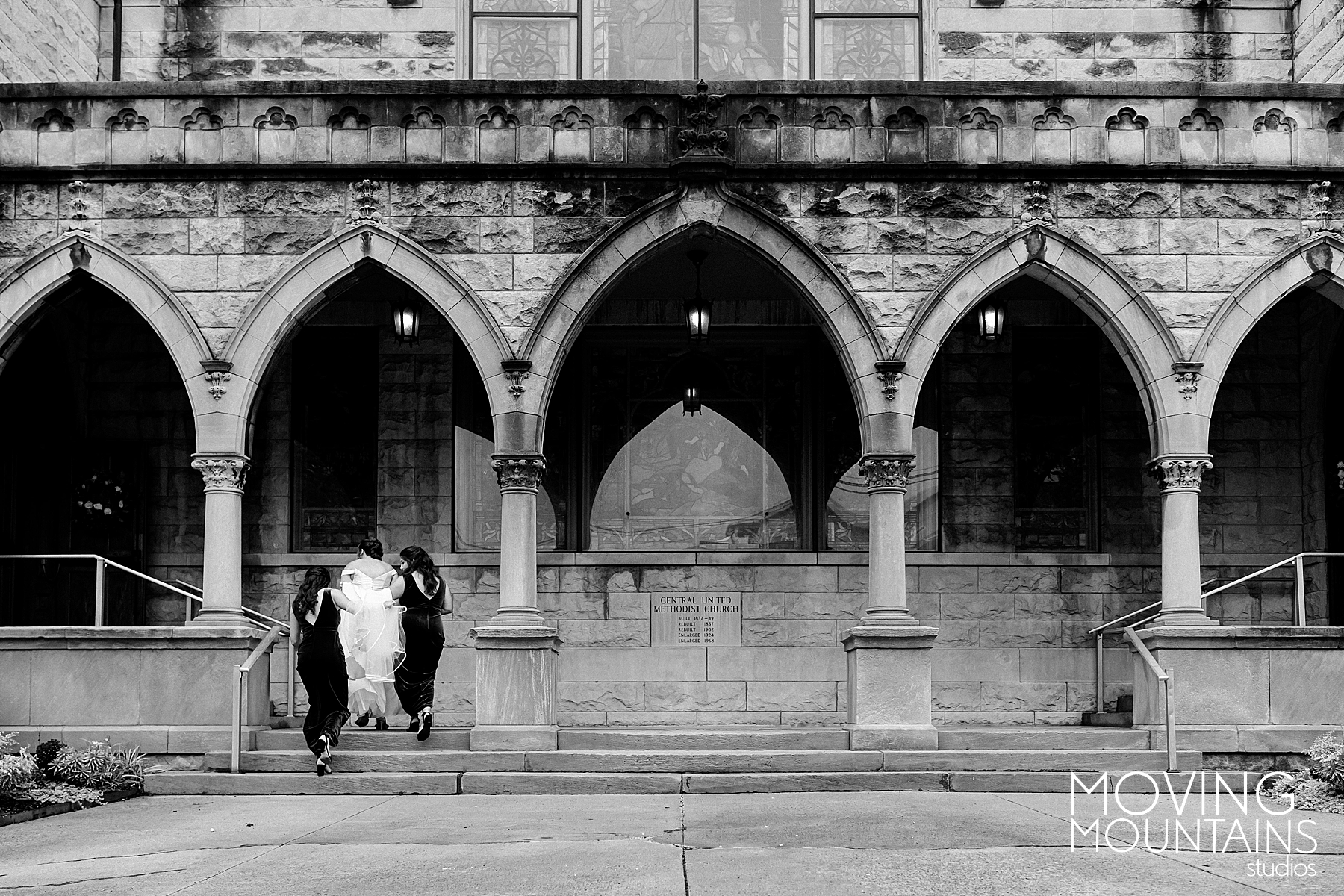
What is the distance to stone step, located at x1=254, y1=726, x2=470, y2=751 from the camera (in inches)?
534

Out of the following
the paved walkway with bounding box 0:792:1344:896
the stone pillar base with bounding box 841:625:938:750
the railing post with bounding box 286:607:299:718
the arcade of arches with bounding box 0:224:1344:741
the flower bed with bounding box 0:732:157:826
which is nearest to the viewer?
the paved walkway with bounding box 0:792:1344:896

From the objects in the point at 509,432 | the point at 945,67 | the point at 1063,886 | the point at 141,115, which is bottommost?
the point at 1063,886

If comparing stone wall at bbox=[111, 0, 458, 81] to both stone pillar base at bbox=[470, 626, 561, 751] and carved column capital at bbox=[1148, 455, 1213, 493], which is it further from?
carved column capital at bbox=[1148, 455, 1213, 493]

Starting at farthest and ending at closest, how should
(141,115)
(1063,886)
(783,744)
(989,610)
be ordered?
(989,610), (141,115), (783,744), (1063,886)

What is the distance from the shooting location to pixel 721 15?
1742 cm

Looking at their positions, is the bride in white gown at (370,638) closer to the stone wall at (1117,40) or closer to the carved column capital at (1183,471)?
the carved column capital at (1183,471)

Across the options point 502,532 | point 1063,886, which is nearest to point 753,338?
point 502,532

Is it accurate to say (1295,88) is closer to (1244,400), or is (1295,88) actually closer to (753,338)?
(1244,400)

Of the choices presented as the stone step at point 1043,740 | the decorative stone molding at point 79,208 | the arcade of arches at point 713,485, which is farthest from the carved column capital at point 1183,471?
the decorative stone molding at point 79,208

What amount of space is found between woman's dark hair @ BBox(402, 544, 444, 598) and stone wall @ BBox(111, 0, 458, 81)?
262 inches

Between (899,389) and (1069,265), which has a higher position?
(1069,265)

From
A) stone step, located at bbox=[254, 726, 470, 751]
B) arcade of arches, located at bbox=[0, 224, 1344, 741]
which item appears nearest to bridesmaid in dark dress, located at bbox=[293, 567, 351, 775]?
stone step, located at bbox=[254, 726, 470, 751]

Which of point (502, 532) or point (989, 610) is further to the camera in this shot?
point (989, 610)

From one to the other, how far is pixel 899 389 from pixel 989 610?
3.54 meters
